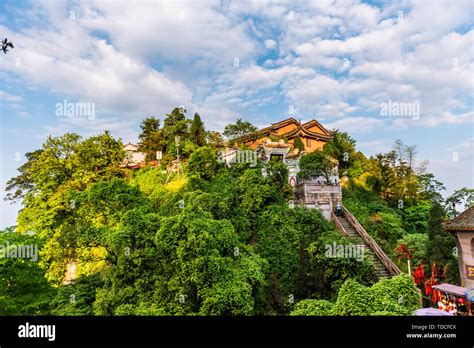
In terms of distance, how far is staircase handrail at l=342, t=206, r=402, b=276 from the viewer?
10.2m

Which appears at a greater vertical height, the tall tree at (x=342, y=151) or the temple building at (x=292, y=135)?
the temple building at (x=292, y=135)

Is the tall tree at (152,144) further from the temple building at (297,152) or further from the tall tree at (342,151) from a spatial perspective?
the tall tree at (342,151)

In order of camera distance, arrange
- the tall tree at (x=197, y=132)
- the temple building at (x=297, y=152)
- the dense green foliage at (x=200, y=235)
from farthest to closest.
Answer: the tall tree at (x=197, y=132)
the temple building at (x=297, y=152)
the dense green foliage at (x=200, y=235)

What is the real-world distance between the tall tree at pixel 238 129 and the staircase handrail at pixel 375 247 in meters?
10.5

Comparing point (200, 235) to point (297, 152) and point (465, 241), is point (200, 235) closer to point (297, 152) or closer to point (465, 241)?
point (465, 241)

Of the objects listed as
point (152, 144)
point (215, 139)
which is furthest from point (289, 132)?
point (152, 144)

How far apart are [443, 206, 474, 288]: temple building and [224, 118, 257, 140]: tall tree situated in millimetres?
14909

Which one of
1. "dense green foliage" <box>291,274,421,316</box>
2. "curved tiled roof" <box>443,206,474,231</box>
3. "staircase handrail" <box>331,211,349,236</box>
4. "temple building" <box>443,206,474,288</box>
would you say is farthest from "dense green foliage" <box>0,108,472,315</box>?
"curved tiled roof" <box>443,206,474,231</box>

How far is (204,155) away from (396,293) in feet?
31.7

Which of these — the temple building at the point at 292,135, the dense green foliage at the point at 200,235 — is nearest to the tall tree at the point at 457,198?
the dense green foliage at the point at 200,235

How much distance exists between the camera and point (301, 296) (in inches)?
387

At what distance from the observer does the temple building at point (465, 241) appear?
835 centimetres
